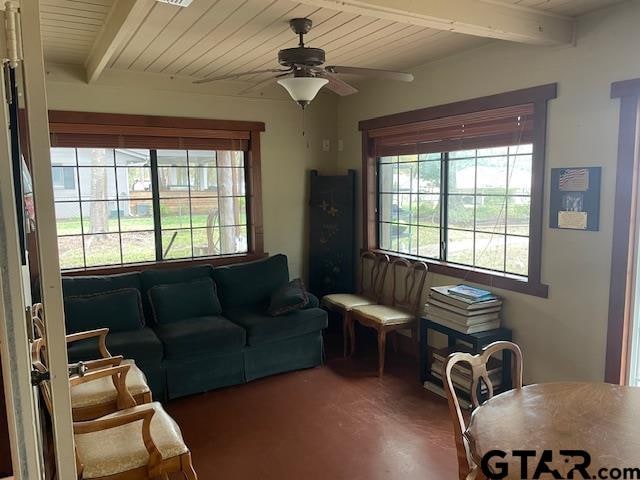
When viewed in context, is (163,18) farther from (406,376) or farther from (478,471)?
(406,376)

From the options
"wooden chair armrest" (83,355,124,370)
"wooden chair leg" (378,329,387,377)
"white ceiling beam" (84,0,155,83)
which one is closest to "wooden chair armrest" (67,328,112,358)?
"wooden chair armrest" (83,355,124,370)

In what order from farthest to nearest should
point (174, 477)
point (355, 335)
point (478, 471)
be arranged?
point (355, 335) < point (174, 477) < point (478, 471)

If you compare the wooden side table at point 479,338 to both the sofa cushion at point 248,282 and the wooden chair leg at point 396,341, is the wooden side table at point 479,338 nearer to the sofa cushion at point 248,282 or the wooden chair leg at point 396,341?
the wooden chair leg at point 396,341

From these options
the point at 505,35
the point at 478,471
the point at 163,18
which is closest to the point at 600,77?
the point at 505,35

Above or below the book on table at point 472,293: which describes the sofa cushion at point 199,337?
below

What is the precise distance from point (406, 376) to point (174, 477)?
1980 mm

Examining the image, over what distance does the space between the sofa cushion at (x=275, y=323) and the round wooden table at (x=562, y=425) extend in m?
2.15

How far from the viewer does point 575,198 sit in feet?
9.90

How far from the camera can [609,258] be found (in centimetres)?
288

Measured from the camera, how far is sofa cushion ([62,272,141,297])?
3.73 meters

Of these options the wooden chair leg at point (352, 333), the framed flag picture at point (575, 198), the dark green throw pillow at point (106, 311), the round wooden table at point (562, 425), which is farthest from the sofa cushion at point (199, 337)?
the framed flag picture at point (575, 198)

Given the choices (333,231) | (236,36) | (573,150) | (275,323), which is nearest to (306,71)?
(236,36)

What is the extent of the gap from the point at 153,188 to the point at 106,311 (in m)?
1.27

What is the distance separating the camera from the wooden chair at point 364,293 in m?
4.42
